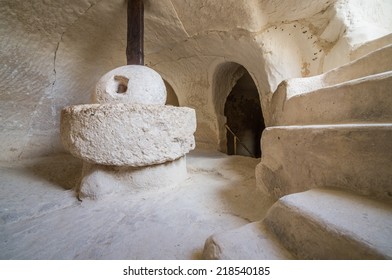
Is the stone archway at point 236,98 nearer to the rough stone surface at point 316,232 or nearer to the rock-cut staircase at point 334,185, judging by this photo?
the rock-cut staircase at point 334,185

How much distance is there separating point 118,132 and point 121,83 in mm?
672

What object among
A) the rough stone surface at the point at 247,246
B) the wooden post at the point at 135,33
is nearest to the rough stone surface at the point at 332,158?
the rough stone surface at the point at 247,246

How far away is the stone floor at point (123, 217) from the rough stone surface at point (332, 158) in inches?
13.2

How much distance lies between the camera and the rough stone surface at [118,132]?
1.55m

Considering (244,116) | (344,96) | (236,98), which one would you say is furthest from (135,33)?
(244,116)

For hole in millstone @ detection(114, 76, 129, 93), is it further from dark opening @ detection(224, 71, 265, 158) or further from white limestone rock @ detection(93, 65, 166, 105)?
dark opening @ detection(224, 71, 265, 158)

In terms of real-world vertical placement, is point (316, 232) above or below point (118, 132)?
below

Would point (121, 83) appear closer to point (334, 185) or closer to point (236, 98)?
point (334, 185)

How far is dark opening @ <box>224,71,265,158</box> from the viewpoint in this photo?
254 inches

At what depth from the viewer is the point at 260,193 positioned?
1.60m

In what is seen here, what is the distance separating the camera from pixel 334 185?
0.97 metres

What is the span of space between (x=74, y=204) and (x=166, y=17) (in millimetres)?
2675

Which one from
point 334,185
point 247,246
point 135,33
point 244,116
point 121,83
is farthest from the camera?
point 244,116

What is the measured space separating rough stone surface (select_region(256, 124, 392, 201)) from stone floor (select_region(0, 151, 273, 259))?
13.2 inches
